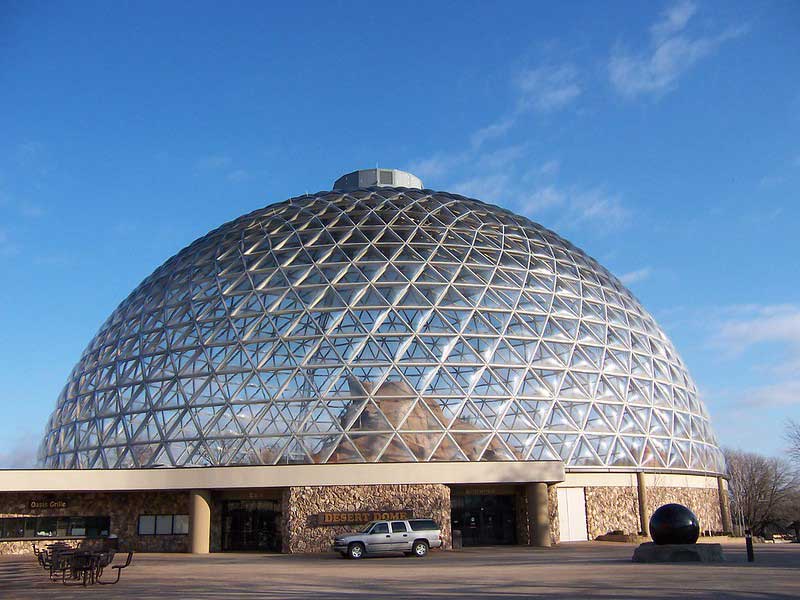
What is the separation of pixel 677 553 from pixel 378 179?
107 feet

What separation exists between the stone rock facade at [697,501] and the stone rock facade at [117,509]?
2107cm

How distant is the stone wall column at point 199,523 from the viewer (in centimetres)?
3294

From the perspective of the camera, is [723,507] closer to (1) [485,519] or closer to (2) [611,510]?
(2) [611,510]

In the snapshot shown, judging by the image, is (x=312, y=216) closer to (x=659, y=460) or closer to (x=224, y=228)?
(x=224, y=228)

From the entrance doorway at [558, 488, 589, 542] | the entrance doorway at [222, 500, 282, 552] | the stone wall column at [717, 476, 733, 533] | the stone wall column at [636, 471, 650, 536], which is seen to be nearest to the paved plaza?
the entrance doorway at [222, 500, 282, 552]

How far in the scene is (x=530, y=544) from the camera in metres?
32.9

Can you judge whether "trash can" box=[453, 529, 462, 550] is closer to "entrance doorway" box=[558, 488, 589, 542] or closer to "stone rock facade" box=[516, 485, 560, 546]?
"stone rock facade" box=[516, 485, 560, 546]

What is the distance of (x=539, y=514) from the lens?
1286 inches

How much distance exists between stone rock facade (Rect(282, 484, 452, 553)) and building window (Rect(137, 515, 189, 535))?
592cm

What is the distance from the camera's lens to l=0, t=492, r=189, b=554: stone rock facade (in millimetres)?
34500

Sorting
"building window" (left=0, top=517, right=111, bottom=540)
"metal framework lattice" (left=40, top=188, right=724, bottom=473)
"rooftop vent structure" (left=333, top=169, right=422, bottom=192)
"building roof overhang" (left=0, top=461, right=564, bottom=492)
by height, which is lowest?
"building window" (left=0, top=517, right=111, bottom=540)

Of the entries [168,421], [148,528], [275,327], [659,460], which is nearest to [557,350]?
[659,460]

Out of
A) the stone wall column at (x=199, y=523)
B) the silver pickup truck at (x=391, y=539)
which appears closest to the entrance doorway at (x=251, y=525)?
the stone wall column at (x=199, y=523)

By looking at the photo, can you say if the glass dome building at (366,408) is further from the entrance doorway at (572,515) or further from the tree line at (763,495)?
the tree line at (763,495)
